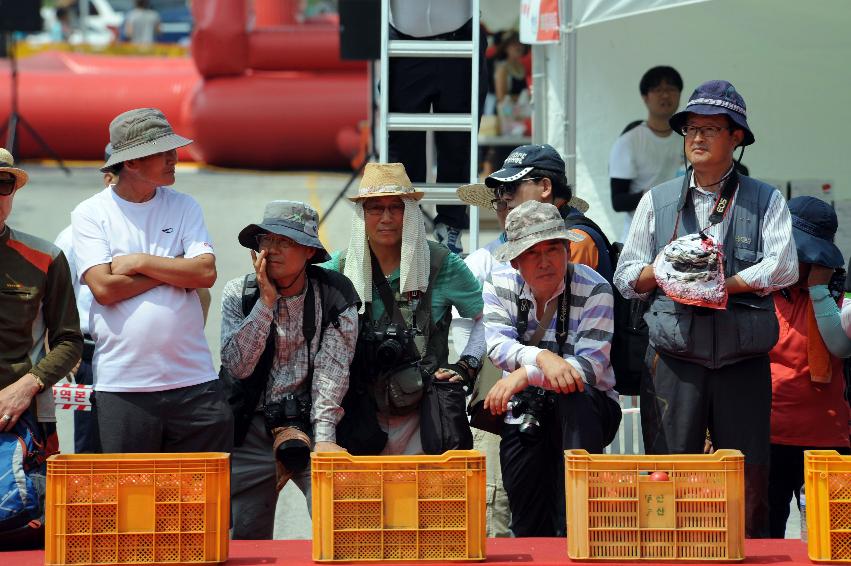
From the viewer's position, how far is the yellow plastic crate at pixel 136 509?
345 cm

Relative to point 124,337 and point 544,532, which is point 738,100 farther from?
point 124,337

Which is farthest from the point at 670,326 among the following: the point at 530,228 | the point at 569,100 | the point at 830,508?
the point at 569,100

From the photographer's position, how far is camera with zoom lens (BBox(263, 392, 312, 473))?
14.7 ft

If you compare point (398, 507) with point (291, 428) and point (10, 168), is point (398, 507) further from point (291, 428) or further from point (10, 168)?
point (10, 168)

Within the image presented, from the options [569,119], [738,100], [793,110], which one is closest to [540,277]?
[738,100]

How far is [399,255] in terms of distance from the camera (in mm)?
4883

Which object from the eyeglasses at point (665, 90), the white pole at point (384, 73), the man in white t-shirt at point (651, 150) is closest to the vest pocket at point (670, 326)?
the white pole at point (384, 73)

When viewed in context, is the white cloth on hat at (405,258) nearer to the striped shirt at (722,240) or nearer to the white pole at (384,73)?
the striped shirt at (722,240)

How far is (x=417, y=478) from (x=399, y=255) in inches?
59.6

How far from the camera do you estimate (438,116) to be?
618 centimetres

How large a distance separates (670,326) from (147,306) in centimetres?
182

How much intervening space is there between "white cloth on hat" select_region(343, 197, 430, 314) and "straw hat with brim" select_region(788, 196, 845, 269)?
4.95 feet

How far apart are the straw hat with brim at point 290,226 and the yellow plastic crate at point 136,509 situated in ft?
3.84

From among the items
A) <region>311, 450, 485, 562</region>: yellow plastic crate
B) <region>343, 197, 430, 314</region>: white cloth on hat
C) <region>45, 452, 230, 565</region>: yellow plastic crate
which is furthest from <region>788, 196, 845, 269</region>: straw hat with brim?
<region>45, 452, 230, 565</region>: yellow plastic crate
